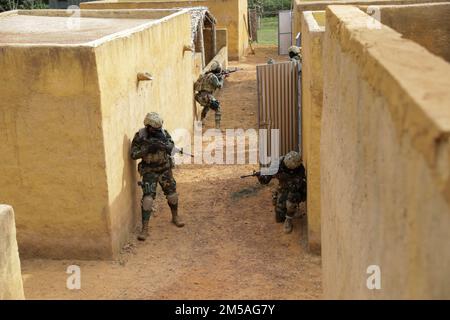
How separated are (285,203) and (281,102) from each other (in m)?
1.77

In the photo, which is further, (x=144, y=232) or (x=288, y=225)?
(x=288, y=225)

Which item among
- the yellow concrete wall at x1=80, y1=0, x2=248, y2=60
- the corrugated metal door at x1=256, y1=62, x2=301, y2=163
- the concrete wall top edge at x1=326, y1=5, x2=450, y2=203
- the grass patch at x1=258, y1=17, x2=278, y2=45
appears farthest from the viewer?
the grass patch at x1=258, y1=17, x2=278, y2=45

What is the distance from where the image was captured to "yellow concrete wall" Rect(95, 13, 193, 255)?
6258 millimetres

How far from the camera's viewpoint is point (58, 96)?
605cm

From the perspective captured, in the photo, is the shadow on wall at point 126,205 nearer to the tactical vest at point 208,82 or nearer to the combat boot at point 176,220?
the combat boot at point 176,220

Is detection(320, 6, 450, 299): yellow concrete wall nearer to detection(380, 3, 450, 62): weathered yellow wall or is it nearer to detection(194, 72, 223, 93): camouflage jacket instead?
detection(380, 3, 450, 62): weathered yellow wall

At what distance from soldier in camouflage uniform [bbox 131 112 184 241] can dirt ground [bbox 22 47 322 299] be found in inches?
18.3

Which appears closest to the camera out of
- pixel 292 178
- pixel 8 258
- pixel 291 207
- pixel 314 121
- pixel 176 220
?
pixel 8 258

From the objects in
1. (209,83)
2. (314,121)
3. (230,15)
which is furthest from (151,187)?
(230,15)

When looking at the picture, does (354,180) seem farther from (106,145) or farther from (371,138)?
(106,145)

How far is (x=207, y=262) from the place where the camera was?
6.59 meters

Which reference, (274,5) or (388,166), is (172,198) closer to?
(388,166)

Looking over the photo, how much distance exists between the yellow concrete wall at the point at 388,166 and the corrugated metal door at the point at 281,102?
464cm

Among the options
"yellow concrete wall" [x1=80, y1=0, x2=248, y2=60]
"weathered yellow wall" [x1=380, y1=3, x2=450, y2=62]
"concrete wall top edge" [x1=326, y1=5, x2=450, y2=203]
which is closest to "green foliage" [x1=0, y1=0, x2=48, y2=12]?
"yellow concrete wall" [x1=80, y1=0, x2=248, y2=60]
